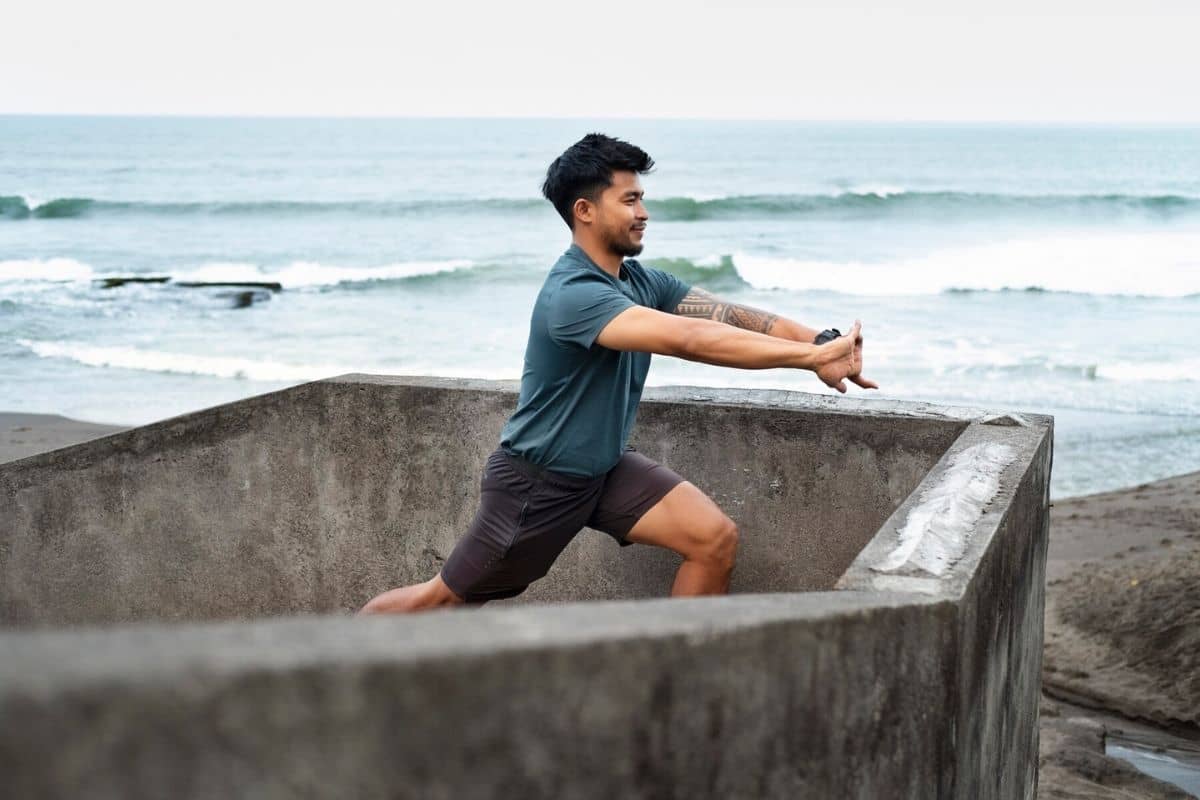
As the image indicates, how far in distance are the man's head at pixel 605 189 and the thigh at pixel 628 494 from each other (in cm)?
62

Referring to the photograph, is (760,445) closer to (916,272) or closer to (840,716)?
(840,716)

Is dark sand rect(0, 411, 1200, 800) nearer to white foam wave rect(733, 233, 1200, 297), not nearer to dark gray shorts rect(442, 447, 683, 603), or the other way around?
dark gray shorts rect(442, 447, 683, 603)

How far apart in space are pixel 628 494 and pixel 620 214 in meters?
0.78

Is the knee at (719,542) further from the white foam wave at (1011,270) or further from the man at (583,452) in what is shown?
the white foam wave at (1011,270)

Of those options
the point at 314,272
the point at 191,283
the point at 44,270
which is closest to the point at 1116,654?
the point at 191,283

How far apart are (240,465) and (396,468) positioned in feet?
1.74

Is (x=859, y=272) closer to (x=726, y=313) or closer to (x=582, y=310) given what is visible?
(x=726, y=313)

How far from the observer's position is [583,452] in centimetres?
381

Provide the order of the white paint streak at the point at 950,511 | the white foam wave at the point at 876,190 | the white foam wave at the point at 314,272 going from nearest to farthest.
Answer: the white paint streak at the point at 950,511 → the white foam wave at the point at 314,272 → the white foam wave at the point at 876,190

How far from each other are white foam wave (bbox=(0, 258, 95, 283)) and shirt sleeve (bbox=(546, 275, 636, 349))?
26.0 m

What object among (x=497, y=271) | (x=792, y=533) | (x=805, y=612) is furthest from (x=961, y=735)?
(x=497, y=271)

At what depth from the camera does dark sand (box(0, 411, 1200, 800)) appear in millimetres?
5441

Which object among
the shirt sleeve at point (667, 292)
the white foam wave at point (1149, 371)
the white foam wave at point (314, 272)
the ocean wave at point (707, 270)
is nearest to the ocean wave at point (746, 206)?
the ocean wave at point (707, 270)

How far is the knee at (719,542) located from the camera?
150 inches
